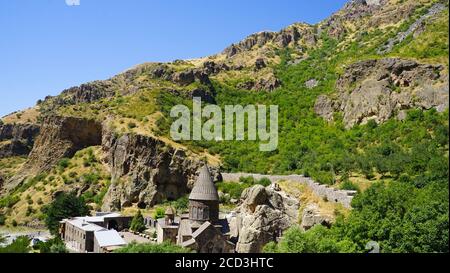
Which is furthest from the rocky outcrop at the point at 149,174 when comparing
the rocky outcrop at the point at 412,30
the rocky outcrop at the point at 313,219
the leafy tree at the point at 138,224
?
the rocky outcrop at the point at 412,30

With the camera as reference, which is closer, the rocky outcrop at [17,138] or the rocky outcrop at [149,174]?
the rocky outcrop at [149,174]

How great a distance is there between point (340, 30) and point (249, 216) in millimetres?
73946

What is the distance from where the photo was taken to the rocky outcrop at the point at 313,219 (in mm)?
28844

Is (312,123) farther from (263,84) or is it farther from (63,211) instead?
(63,211)

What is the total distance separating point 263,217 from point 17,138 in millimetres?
68143

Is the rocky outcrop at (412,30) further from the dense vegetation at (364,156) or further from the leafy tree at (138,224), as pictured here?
the leafy tree at (138,224)

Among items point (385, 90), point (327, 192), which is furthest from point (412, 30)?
point (327, 192)

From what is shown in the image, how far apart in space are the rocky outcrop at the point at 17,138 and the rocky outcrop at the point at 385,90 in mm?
58276

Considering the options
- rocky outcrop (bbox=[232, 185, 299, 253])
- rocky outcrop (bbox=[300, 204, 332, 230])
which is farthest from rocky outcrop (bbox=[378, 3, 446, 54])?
rocky outcrop (bbox=[300, 204, 332, 230])

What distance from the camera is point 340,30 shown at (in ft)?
312

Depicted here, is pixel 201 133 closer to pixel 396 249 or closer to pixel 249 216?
pixel 249 216

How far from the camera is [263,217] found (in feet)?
103
